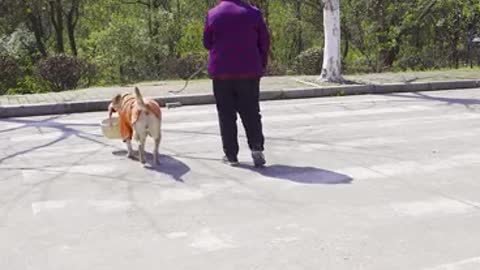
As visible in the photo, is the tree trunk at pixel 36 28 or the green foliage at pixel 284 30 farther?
the tree trunk at pixel 36 28

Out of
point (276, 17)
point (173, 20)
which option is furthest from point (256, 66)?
point (276, 17)

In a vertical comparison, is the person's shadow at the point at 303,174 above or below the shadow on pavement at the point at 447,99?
below

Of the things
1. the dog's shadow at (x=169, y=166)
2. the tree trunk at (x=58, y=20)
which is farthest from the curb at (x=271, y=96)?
the tree trunk at (x=58, y=20)

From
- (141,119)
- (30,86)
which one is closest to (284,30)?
(30,86)

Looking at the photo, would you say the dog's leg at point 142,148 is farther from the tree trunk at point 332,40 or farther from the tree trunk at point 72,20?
the tree trunk at point 72,20

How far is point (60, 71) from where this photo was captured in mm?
14445

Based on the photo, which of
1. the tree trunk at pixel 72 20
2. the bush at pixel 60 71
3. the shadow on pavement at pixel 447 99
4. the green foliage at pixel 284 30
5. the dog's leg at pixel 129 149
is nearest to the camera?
the dog's leg at pixel 129 149

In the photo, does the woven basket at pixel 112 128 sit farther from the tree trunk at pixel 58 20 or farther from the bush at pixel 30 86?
the tree trunk at pixel 58 20

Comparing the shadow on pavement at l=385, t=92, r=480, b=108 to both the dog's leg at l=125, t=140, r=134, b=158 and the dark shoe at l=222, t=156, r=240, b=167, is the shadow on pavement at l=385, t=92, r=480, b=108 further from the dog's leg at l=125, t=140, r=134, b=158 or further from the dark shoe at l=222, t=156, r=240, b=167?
the dog's leg at l=125, t=140, r=134, b=158

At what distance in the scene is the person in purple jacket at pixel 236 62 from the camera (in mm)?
6324

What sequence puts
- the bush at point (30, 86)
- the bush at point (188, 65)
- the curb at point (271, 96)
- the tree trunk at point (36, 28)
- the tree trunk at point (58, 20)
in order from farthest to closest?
the tree trunk at point (58, 20), the tree trunk at point (36, 28), the bush at point (188, 65), the bush at point (30, 86), the curb at point (271, 96)

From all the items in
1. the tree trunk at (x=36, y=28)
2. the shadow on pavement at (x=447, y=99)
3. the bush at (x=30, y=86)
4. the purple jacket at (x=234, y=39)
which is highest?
the tree trunk at (x=36, y=28)

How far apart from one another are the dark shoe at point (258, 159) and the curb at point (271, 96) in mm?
4845

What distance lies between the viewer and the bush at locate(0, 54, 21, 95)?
1583cm
